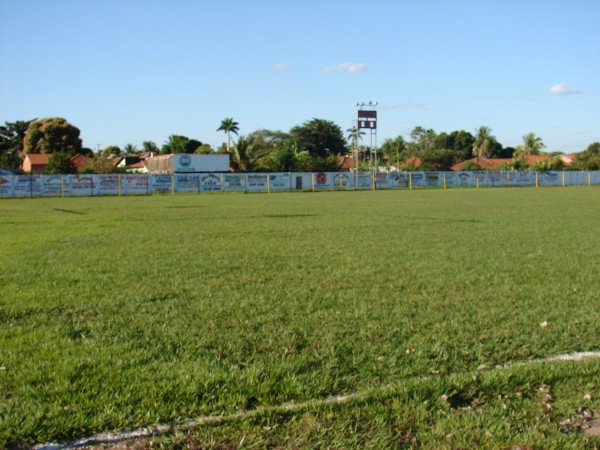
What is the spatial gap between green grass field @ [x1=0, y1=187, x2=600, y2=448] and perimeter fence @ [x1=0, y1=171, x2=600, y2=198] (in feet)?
117

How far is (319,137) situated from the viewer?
341 ft

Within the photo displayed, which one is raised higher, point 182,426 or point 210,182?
point 210,182

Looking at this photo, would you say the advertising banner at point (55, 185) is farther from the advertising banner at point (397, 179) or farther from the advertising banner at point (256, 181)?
the advertising banner at point (397, 179)

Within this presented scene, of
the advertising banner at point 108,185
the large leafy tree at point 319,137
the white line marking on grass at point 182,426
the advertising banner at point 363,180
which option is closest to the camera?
A: the white line marking on grass at point 182,426

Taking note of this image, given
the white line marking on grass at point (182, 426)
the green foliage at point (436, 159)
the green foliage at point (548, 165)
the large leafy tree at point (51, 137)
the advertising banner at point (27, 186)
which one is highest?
the large leafy tree at point (51, 137)

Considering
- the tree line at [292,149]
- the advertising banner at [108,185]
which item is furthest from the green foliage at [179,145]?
the advertising banner at [108,185]

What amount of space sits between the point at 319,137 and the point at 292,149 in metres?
20.9

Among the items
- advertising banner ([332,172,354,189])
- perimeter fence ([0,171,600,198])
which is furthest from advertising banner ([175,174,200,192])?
advertising banner ([332,172,354,189])

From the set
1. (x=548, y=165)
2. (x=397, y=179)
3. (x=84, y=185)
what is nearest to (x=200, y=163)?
(x=397, y=179)

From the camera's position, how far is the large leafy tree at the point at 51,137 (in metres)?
89.8

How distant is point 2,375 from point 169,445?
1724 millimetres

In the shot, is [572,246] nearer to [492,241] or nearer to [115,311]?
[492,241]

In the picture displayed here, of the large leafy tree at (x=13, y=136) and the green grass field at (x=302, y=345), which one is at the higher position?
the large leafy tree at (x=13, y=136)

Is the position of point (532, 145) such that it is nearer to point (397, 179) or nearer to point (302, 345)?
point (397, 179)
